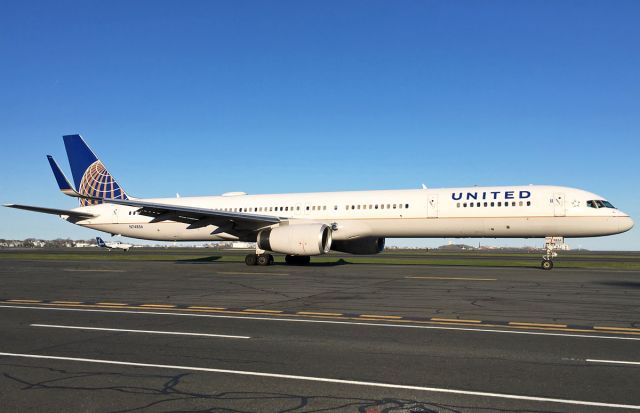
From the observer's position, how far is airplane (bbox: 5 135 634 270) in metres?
28.4

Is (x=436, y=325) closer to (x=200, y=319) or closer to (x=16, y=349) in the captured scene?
(x=200, y=319)

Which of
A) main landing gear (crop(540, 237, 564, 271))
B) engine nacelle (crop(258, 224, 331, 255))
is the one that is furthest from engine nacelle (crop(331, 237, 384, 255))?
main landing gear (crop(540, 237, 564, 271))

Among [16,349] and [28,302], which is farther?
[28,302]

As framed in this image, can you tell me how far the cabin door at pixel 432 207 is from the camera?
1204 inches

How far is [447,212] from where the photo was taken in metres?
30.3

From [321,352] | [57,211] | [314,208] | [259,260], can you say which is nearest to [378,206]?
[314,208]

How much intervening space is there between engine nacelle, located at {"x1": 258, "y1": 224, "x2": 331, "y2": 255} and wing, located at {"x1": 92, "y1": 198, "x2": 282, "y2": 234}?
1412mm

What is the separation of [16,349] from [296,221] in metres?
24.6

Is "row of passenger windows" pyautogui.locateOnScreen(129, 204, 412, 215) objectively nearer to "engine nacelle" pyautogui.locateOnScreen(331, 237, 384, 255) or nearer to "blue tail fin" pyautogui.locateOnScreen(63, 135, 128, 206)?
"engine nacelle" pyautogui.locateOnScreen(331, 237, 384, 255)

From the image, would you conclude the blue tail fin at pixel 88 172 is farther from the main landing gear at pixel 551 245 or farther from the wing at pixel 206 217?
the main landing gear at pixel 551 245

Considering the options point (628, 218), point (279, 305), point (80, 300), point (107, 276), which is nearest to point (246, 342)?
point (279, 305)

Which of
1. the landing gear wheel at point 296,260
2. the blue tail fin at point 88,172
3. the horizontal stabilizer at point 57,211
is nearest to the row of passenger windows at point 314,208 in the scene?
the landing gear wheel at point 296,260

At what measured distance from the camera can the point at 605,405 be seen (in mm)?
5453

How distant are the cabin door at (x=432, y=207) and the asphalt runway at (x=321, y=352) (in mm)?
14852
